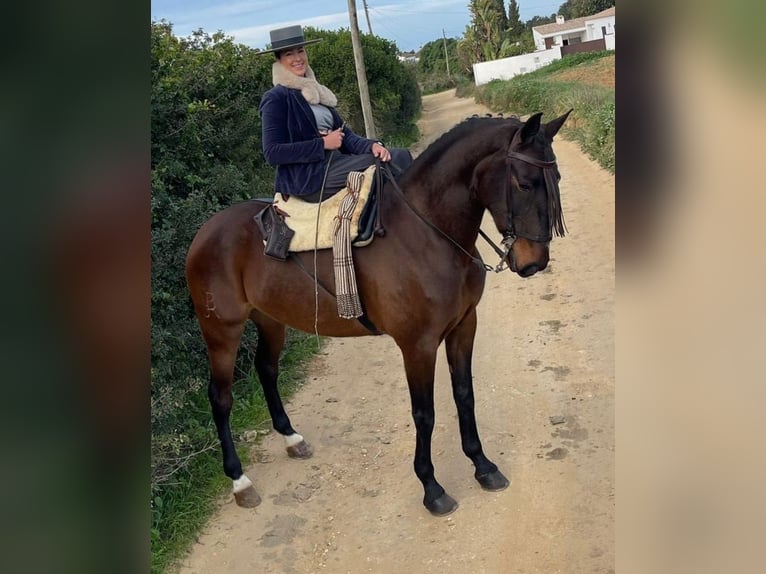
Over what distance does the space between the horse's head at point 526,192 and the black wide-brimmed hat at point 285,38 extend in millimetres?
1359

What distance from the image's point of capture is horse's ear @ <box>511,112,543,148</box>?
113 inches

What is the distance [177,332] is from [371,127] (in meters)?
10.3

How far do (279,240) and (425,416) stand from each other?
4.27 feet

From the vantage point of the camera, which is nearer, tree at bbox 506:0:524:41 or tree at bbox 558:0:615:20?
tree at bbox 558:0:615:20

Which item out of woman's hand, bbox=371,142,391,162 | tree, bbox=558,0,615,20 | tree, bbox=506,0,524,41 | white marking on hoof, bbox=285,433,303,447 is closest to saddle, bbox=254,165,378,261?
woman's hand, bbox=371,142,391,162

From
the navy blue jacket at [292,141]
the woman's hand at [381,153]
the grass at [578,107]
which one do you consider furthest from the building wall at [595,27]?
the navy blue jacket at [292,141]

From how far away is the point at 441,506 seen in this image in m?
3.59

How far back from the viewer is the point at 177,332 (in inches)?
194

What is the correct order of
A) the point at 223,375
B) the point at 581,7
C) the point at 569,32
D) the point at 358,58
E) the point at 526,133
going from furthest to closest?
1. the point at 581,7
2. the point at 569,32
3. the point at 358,58
4. the point at 223,375
5. the point at 526,133

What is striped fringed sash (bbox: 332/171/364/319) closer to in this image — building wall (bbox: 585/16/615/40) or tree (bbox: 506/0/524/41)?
building wall (bbox: 585/16/615/40)

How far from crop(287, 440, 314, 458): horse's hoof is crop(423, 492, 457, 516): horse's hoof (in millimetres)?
1111

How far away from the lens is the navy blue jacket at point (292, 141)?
3516 mm

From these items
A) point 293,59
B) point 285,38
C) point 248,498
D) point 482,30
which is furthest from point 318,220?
point 482,30

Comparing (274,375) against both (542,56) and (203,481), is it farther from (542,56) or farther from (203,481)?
(542,56)
